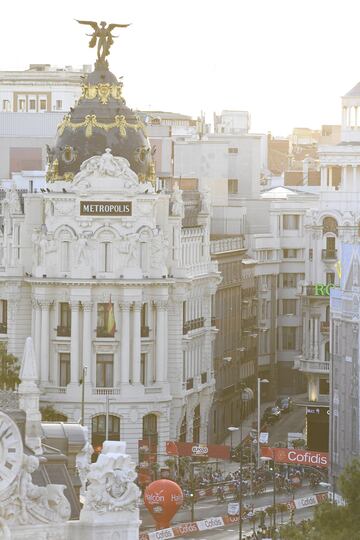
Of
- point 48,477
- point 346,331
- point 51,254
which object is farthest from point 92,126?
point 48,477

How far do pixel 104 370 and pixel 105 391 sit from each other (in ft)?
3.77

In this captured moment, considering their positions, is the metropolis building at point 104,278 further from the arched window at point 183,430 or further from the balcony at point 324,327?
the balcony at point 324,327

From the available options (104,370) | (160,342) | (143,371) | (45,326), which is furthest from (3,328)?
(160,342)

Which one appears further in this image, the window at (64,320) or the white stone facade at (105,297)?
the window at (64,320)

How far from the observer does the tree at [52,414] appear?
170750mm

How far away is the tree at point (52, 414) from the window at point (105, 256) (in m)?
7.77

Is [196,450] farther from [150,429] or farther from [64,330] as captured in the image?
[64,330]

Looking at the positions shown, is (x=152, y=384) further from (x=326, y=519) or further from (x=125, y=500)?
(x=125, y=500)

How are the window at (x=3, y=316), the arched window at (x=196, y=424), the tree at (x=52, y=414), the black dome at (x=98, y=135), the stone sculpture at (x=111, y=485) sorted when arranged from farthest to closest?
the arched window at (x=196, y=424)
the window at (x=3, y=316)
the black dome at (x=98, y=135)
the tree at (x=52, y=414)
the stone sculpture at (x=111, y=485)

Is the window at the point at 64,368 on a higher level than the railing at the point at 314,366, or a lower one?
higher

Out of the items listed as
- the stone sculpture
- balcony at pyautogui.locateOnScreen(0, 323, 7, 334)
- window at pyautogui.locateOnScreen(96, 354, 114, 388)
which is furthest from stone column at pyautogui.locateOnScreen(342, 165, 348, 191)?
the stone sculpture

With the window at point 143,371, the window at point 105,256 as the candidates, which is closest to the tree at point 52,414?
the window at point 143,371

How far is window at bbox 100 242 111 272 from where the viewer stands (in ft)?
577

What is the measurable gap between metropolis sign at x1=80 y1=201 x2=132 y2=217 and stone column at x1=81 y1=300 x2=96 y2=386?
485cm
